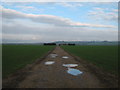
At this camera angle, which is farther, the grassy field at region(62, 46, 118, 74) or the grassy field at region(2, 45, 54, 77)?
the grassy field at region(62, 46, 118, 74)

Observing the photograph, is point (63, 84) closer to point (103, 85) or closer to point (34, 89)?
point (34, 89)

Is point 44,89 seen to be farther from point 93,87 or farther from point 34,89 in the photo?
point 93,87

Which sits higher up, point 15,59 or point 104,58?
point 15,59

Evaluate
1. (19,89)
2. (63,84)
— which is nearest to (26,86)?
(19,89)

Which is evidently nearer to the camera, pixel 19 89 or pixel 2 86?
pixel 19 89

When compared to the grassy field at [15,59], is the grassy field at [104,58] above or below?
below

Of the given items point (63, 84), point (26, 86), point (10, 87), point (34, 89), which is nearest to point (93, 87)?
point (63, 84)

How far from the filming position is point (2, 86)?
17.9ft

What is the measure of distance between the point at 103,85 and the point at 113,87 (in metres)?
0.48

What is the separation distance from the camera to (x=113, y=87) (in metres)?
5.33

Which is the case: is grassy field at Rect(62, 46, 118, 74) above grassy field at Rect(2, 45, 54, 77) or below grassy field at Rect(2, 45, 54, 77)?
below

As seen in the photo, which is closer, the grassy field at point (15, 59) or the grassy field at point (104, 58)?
the grassy field at point (15, 59)

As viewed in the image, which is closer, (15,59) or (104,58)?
(15,59)

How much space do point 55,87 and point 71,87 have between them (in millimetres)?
775
